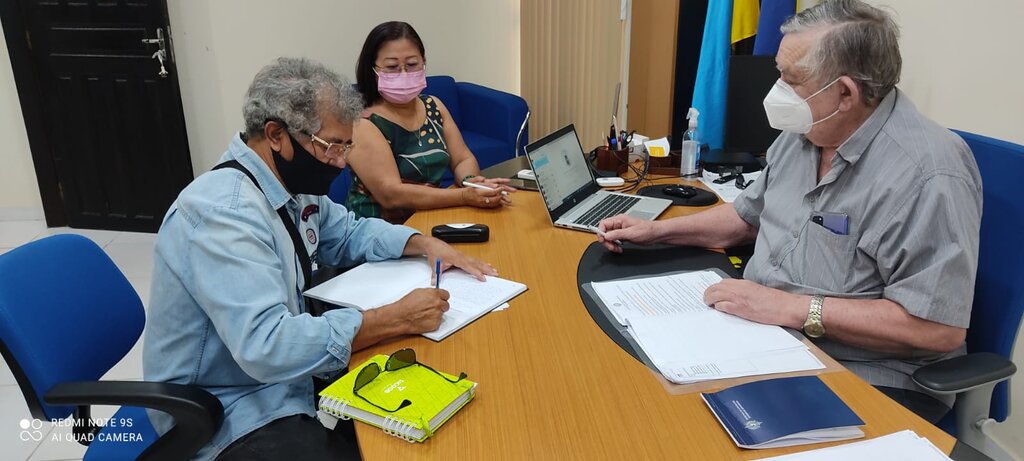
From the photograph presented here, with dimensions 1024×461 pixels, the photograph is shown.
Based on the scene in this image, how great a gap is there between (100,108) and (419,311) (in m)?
3.56

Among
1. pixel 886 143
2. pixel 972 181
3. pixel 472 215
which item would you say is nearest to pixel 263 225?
pixel 472 215

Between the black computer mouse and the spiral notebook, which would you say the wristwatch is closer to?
the spiral notebook

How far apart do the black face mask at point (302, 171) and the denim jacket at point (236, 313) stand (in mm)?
36

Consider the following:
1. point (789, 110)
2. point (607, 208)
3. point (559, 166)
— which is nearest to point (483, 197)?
point (559, 166)

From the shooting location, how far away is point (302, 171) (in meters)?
1.39

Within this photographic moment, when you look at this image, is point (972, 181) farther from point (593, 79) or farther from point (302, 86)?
point (593, 79)

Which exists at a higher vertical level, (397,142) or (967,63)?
(967,63)

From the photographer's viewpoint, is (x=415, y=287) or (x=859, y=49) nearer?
(x=859, y=49)

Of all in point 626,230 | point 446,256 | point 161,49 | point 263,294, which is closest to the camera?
point 263,294

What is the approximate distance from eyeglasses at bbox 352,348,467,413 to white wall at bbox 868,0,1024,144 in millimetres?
1750

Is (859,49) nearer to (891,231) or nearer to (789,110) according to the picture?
(789,110)

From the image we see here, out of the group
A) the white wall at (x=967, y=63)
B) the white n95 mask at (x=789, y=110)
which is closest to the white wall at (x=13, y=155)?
the white n95 mask at (x=789, y=110)

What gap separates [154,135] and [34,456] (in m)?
2.36

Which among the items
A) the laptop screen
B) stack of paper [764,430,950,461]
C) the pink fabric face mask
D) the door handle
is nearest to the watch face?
stack of paper [764,430,950,461]
